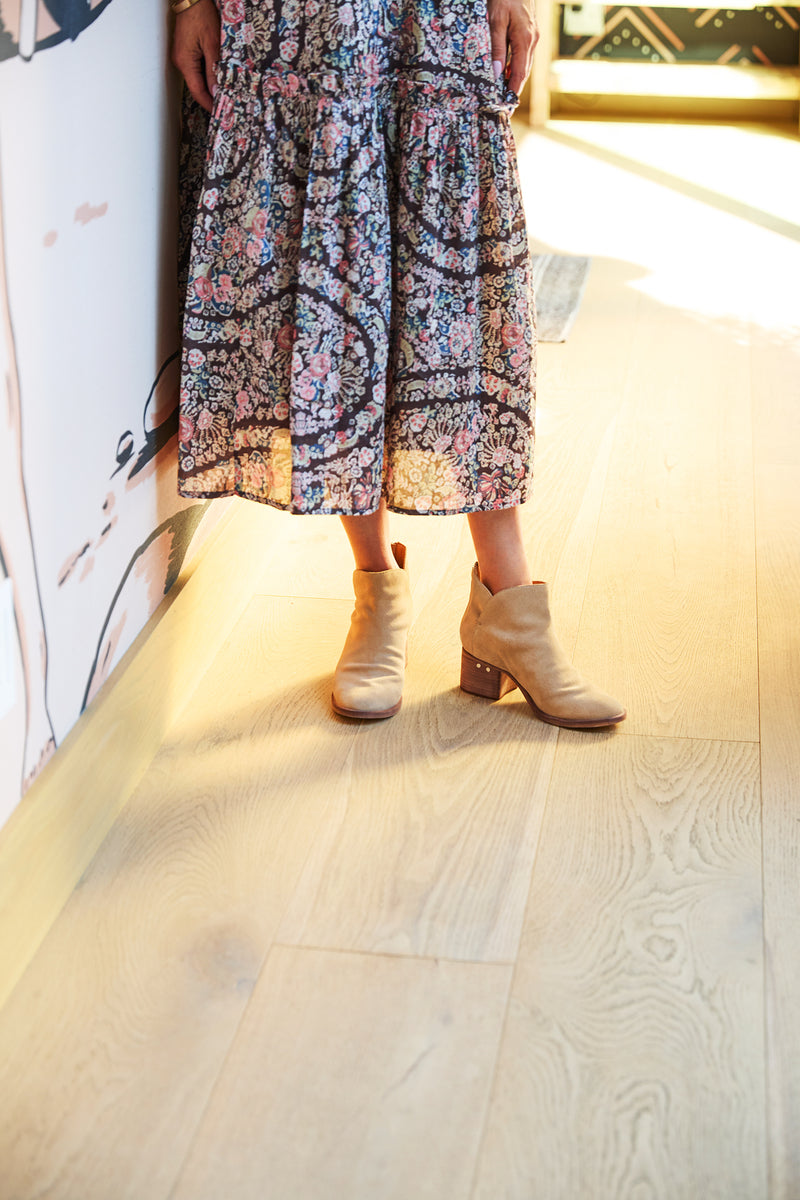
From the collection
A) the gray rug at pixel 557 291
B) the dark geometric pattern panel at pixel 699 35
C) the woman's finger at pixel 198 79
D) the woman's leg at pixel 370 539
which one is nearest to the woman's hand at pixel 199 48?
the woman's finger at pixel 198 79

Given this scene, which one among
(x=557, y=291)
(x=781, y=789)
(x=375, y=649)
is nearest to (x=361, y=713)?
(x=375, y=649)

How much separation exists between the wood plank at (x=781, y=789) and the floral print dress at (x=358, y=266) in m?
0.43

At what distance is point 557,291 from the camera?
2.95 meters

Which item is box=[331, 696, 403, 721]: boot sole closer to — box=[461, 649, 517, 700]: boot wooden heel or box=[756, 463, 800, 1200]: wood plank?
box=[461, 649, 517, 700]: boot wooden heel

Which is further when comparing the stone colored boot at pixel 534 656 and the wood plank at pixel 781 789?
the stone colored boot at pixel 534 656

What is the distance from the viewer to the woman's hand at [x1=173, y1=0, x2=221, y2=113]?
1.29m

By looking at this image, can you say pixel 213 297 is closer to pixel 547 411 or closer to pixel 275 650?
pixel 275 650

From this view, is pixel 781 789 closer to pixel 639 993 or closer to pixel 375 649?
pixel 639 993

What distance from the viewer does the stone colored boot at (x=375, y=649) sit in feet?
4.78

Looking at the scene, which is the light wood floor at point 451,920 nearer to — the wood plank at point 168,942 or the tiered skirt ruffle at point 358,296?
the wood plank at point 168,942

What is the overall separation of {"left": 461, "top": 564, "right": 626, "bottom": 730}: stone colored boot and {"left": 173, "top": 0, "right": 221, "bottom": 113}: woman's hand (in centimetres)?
62

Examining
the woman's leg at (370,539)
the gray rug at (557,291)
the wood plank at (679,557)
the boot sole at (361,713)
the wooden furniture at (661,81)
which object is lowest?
the wood plank at (679,557)

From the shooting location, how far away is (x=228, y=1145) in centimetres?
93

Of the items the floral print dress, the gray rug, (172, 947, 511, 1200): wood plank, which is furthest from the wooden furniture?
(172, 947, 511, 1200): wood plank
